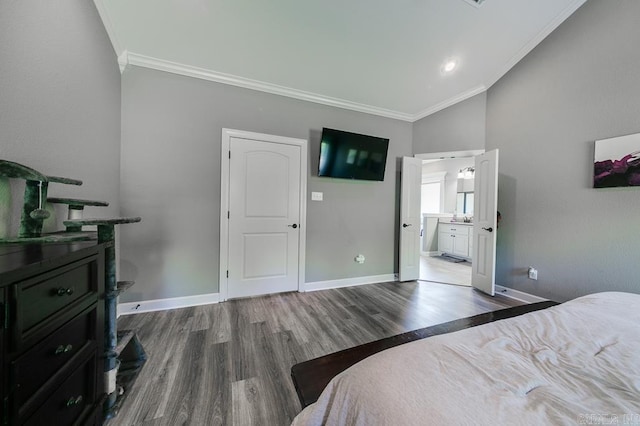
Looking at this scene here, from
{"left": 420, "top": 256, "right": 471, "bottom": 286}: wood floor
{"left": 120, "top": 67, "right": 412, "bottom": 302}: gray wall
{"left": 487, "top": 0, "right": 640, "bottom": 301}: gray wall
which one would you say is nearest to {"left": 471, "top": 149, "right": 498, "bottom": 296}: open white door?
{"left": 487, "top": 0, "right": 640, "bottom": 301}: gray wall

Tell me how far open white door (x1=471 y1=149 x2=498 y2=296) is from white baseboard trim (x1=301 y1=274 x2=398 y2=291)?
45.8 inches

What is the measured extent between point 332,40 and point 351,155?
1.30 m

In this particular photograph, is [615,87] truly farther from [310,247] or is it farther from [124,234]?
[124,234]

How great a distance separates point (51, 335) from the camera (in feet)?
2.38

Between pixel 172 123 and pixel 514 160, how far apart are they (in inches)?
164

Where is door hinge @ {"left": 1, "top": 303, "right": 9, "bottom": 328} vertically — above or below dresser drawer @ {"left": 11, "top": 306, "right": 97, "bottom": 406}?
above

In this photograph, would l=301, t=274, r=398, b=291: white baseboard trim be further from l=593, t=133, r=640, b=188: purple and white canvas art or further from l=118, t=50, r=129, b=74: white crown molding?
l=118, t=50, r=129, b=74: white crown molding

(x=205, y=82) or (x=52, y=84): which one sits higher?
(x=205, y=82)

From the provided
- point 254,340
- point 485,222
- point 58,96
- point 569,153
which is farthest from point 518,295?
point 58,96

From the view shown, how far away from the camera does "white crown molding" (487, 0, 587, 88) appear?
233 cm

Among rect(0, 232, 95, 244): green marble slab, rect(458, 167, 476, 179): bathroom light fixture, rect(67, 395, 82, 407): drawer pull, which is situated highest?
rect(458, 167, 476, 179): bathroom light fixture

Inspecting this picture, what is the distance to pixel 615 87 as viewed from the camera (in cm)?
208

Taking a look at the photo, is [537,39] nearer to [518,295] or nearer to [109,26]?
[518,295]

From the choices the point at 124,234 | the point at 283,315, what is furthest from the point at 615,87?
the point at 124,234
